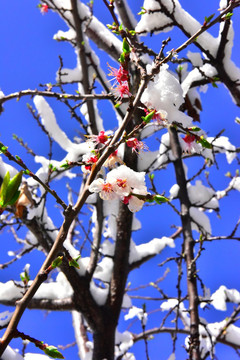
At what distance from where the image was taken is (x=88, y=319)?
2473 millimetres

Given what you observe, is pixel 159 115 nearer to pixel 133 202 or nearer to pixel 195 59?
pixel 133 202

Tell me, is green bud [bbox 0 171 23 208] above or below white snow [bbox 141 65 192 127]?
below

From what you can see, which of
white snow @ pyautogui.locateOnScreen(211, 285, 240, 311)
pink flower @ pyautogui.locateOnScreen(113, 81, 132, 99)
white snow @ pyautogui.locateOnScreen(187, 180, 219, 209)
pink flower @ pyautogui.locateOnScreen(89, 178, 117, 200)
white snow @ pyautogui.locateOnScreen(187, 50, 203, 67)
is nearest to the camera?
pink flower @ pyautogui.locateOnScreen(89, 178, 117, 200)

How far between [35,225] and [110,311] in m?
0.99

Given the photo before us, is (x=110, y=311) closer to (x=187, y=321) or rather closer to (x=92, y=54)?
(x=187, y=321)

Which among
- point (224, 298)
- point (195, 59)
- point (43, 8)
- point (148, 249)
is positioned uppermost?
point (43, 8)

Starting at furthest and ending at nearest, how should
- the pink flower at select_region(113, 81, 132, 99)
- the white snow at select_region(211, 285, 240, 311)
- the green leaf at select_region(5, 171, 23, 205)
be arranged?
the white snow at select_region(211, 285, 240, 311) < the pink flower at select_region(113, 81, 132, 99) < the green leaf at select_region(5, 171, 23, 205)

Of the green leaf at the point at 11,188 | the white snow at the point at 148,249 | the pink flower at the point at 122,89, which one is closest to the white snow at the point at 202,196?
the white snow at the point at 148,249

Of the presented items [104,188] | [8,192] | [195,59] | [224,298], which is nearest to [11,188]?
[8,192]

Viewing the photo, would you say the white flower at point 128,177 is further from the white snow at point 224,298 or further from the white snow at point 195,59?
the white snow at point 224,298

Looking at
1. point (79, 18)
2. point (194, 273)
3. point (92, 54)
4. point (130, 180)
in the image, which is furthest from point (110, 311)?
point (79, 18)

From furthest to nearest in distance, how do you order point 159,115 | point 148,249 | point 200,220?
1. point 148,249
2. point 200,220
3. point 159,115

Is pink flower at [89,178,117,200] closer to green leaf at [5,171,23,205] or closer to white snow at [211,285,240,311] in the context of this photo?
green leaf at [5,171,23,205]

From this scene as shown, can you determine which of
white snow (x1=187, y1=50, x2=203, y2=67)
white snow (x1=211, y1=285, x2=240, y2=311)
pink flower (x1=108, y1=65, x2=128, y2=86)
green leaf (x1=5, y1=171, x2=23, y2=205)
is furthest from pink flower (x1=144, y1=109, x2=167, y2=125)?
white snow (x1=211, y1=285, x2=240, y2=311)
